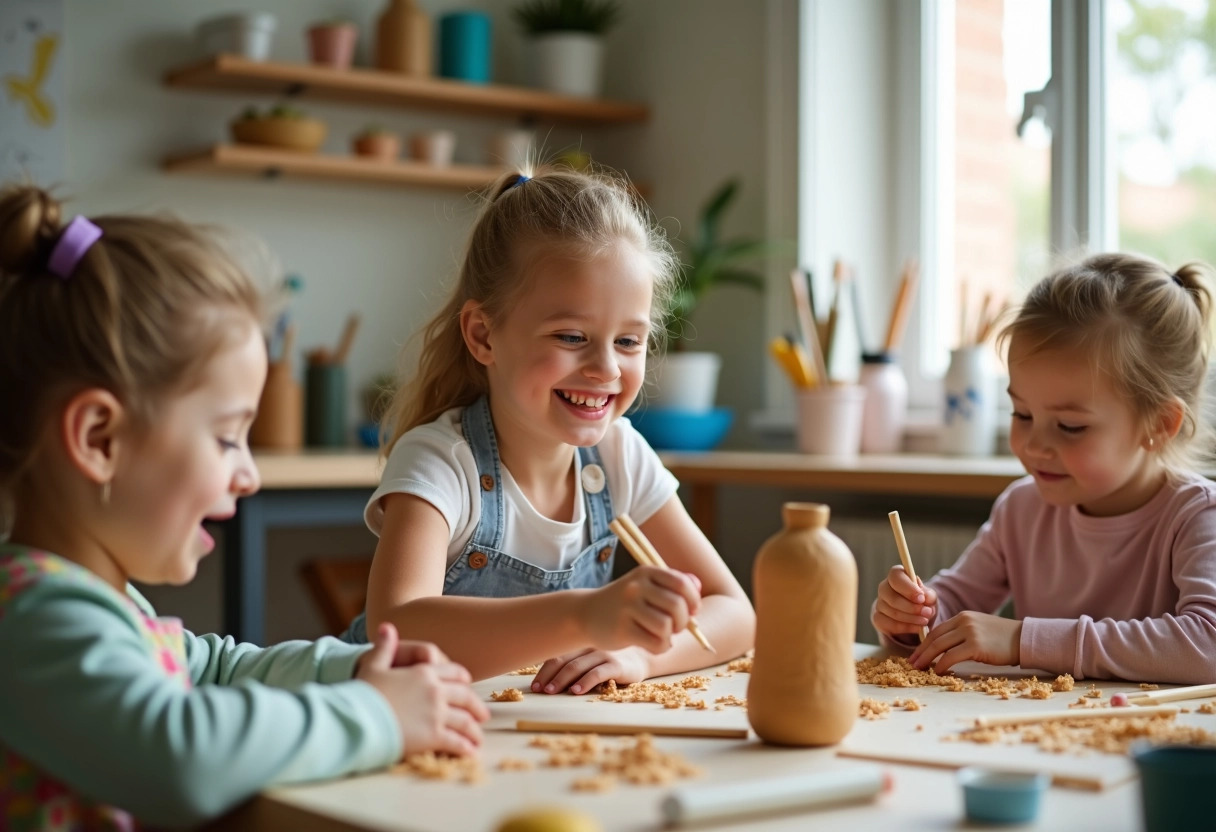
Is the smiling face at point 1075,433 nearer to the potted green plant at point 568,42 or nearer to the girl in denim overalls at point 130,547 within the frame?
the girl in denim overalls at point 130,547

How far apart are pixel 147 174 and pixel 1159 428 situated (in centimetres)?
242

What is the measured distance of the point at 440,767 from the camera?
0.80 m

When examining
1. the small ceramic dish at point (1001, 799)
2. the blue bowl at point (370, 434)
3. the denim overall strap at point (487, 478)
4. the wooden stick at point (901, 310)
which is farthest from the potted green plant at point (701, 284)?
Answer: the small ceramic dish at point (1001, 799)

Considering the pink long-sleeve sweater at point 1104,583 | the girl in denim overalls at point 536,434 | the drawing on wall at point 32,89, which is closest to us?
the pink long-sleeve sweater at point 1104,583

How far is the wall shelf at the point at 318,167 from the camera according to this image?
2916 mm

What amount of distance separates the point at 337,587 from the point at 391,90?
119 centimetres

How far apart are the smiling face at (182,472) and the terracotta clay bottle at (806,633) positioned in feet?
1.20

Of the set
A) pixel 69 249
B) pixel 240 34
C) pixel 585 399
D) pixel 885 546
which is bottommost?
pixel 885 546

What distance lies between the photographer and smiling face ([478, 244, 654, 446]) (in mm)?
1370

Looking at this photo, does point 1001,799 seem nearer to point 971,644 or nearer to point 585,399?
point 971,644

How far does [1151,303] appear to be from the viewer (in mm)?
1411

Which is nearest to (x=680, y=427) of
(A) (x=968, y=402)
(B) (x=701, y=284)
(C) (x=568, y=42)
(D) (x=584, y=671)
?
(B) (x=701, y=284)

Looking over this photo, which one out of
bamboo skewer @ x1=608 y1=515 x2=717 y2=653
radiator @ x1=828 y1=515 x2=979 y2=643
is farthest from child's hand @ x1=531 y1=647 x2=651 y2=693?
radiator @ x1=828 y1=515 x2=979 y2=643

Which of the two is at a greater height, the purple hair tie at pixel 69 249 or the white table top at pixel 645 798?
the purple hair tie at pixel 69 249
